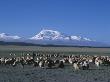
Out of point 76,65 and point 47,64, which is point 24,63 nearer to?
point 47,64

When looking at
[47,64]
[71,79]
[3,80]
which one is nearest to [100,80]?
[71,79]

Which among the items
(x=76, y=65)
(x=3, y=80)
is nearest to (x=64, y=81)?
(x=3, y=80)

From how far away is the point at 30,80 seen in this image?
23.0 metres

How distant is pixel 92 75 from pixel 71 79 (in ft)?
9.37

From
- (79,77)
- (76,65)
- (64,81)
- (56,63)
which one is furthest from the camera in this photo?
(56,63)

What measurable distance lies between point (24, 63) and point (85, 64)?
6.70m

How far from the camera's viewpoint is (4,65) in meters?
34.5

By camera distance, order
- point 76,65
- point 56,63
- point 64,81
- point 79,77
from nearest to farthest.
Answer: point 64,81 < point 79,77 < point 76,65 < point 56,63

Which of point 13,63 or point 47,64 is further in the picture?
point 13,63

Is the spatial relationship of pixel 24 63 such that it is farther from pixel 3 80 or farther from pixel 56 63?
pixel 3 80

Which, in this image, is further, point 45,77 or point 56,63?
point 56,63

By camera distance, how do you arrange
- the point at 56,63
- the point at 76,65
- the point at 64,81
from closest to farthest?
the point at 64,81
the point at 76,65
the point at 56,63

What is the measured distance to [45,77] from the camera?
81.6 ft

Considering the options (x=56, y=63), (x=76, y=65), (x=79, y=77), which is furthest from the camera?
(x=56, y=63)
